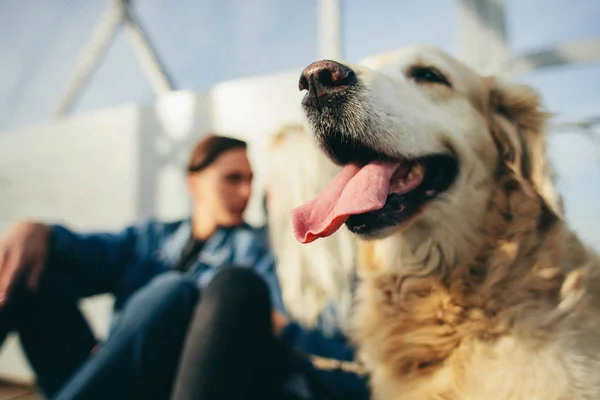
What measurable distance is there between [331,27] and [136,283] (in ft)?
3.33

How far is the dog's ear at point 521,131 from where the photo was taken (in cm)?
84

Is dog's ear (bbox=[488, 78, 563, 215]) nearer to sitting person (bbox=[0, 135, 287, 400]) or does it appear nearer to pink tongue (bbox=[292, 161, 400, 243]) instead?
pink tongue (bbox=[292, 161, 400, 243])

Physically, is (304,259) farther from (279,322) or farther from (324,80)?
(324,80)

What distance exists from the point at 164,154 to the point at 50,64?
35.0 inches

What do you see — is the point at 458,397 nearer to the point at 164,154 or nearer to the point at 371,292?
the point at 371,292

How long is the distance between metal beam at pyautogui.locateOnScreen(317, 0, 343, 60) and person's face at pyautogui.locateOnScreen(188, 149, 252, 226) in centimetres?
66

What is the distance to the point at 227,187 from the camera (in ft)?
4.92

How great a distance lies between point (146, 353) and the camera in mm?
917

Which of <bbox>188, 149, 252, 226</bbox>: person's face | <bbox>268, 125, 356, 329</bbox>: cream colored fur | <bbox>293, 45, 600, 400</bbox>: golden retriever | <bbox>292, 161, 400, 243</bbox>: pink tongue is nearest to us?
A: <bbox>292, 161, 400, 243</bbox>: pink tongue

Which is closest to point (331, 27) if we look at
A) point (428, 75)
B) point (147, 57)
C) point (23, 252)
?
point (428, 75)

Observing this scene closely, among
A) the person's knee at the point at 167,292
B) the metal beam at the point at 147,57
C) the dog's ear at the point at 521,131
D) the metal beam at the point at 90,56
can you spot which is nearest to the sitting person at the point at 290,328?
the person's knee at the point at 167,292

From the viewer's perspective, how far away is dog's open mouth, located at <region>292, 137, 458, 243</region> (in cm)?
59

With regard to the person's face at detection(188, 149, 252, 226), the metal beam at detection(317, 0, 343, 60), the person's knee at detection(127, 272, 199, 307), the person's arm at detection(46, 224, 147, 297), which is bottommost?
the person's knee at detection(127, 272, 199, 307)

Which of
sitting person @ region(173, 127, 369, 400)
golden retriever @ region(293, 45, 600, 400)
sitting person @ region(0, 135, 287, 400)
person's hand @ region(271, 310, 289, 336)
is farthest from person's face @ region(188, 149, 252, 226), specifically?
golden retriever @ region(293, 45, 600, 400)
